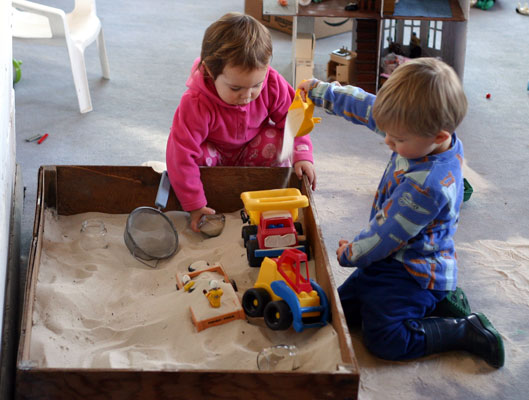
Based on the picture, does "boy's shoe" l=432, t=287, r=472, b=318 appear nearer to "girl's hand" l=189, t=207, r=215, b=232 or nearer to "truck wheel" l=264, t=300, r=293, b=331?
"truck wheel" l=264, t=300, r=293, b=331

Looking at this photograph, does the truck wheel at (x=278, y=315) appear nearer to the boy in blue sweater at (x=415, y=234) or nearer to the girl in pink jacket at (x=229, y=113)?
the boy in blue sweater at (x=415, y=234)

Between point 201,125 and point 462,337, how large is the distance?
0.81 m

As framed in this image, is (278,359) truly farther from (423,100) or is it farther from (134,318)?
(423,100)

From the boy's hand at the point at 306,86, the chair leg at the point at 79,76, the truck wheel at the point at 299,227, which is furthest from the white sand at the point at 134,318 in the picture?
the chair leg at the point at 79,76

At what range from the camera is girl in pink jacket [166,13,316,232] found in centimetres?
154

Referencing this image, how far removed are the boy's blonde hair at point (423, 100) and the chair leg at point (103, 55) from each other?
1936 millimetres

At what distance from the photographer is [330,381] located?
40.7 inches

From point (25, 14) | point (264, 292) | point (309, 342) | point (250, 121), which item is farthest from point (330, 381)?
point (25, 14)

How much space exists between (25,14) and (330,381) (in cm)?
234

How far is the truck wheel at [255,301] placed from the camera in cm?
132

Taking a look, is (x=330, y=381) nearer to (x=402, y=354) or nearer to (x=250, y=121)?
(x=402, y=354)

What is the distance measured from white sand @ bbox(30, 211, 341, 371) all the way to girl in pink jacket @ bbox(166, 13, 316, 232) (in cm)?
18

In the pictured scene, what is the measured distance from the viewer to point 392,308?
1374mm

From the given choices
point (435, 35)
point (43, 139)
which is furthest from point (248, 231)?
point (435, 35)
